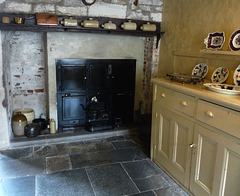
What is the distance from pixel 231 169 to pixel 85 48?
8.70 ft

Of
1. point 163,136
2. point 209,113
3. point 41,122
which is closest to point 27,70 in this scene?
point 41,122

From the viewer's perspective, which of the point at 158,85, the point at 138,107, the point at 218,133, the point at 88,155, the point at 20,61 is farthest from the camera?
the point at 138,107

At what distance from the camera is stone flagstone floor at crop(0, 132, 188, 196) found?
7.94 ft

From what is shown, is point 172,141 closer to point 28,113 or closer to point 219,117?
point 219,117

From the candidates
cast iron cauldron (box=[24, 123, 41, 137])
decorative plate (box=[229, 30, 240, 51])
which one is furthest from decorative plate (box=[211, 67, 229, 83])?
cast iron cauldron (box=[24, 123, 41, 137])

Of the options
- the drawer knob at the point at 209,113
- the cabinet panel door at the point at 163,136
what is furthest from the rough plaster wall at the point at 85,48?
the drawer knob at the point at 209,113

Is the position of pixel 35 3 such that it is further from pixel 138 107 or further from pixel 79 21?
pixel 138 107

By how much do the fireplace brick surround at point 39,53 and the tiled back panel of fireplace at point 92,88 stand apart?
0.42 feet

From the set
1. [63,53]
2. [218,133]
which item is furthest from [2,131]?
[218,133]

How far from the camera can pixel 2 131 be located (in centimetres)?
324

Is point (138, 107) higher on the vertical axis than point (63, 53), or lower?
lower

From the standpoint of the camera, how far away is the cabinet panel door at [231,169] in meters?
1.79

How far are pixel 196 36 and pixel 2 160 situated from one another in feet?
9.30

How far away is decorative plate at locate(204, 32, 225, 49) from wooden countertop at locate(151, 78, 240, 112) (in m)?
0.47
